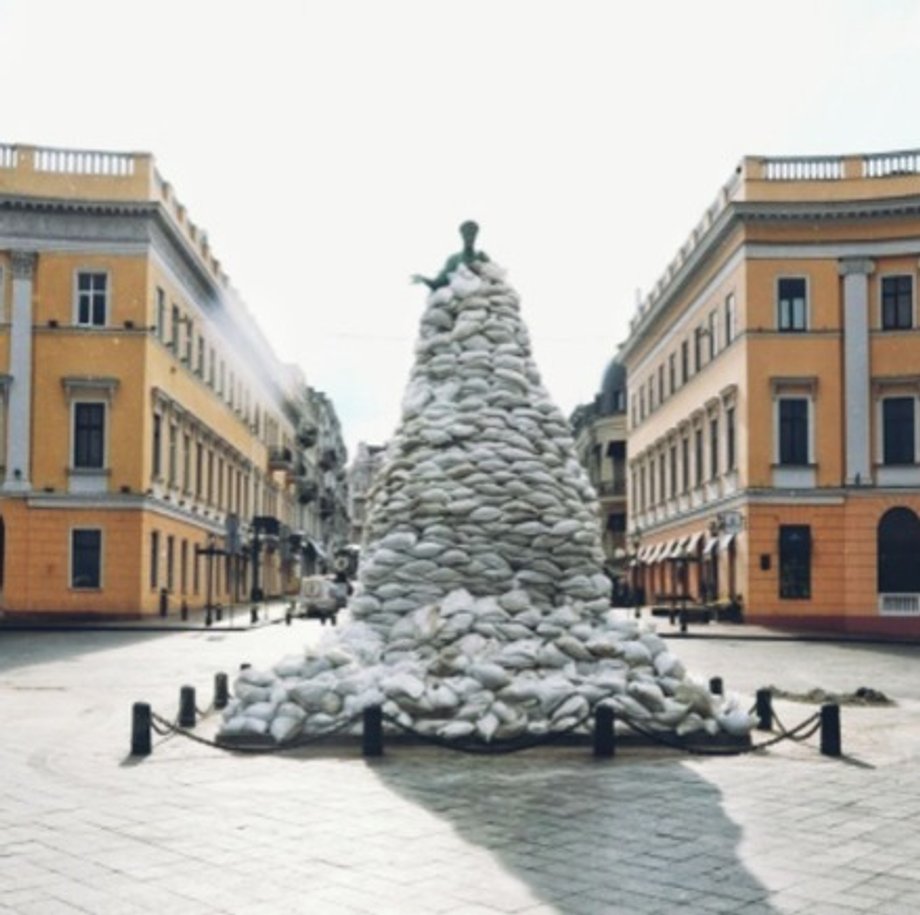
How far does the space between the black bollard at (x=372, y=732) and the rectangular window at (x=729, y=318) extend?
100 feet

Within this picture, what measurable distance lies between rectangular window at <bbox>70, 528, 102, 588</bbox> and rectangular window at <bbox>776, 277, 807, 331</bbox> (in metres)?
21.0

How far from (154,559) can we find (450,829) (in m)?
33.7

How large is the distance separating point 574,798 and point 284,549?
6397 centimetres

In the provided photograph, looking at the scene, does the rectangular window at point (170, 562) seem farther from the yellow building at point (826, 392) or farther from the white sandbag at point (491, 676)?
the white sandbag at point (491, 676)

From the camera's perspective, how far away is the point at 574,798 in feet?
31.7

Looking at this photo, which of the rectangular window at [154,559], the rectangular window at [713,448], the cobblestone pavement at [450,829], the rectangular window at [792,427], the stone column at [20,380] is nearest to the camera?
the cobblestone pavement at [450,829]

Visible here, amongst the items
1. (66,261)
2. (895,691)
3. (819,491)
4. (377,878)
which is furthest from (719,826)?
(66,261)

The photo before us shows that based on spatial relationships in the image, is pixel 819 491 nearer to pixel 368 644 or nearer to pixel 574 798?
pixel 368 644

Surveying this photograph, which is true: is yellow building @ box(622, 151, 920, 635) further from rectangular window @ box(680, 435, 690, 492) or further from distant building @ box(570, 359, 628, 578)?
distant building @ box(570, 359, 628, 578)

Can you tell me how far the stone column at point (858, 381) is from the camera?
37344 millimetres

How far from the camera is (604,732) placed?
459 inches

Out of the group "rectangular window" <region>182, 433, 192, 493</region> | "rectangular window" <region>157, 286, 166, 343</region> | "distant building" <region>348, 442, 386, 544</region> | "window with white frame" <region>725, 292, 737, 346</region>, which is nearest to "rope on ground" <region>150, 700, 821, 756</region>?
"window with white frame" <region>725, 292, 737, 346</region>

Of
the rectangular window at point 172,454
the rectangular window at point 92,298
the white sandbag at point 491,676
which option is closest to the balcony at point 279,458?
the rectangular window at point 172,454

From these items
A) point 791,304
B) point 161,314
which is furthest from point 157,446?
point 791,304
